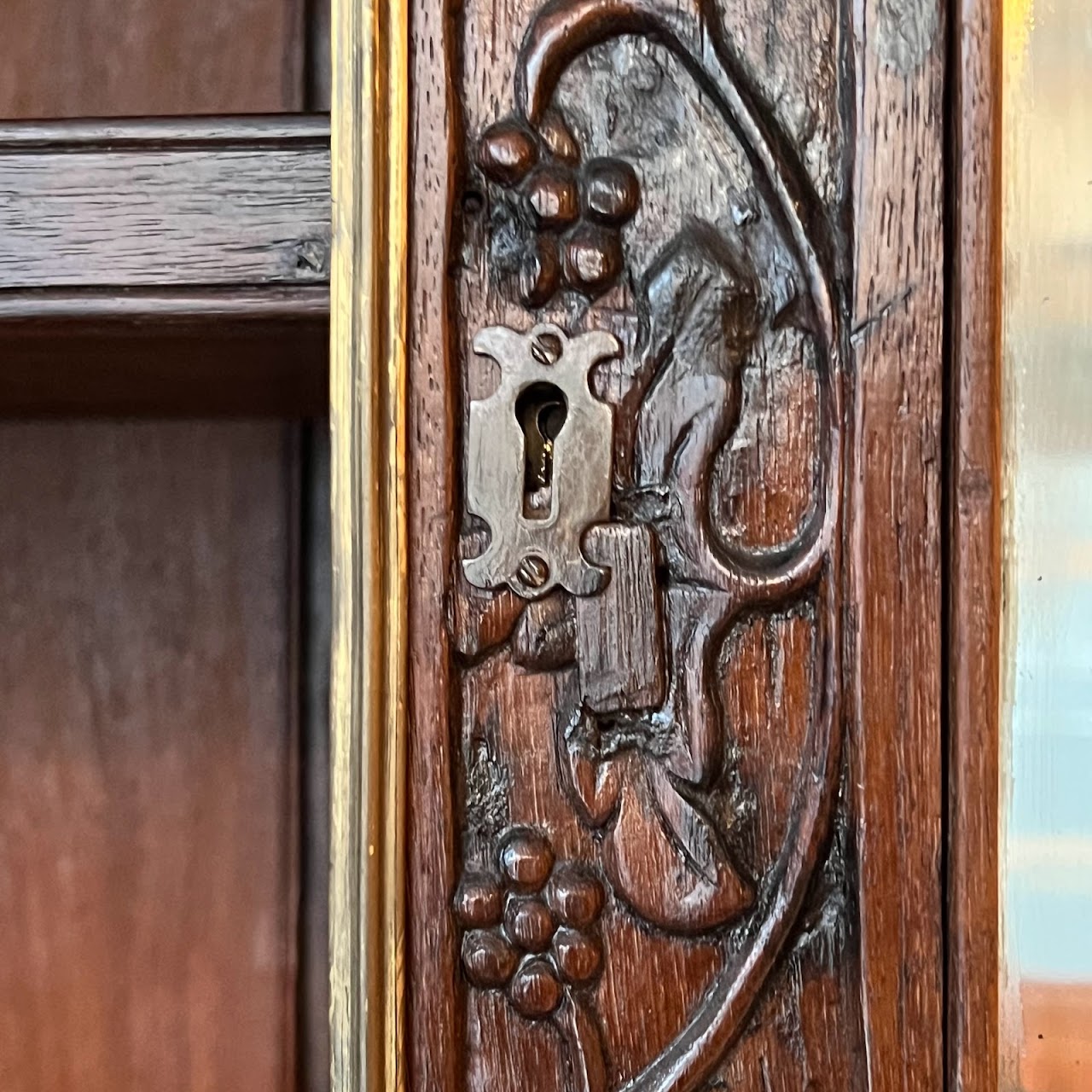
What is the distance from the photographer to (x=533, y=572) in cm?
39

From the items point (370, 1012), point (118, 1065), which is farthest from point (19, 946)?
point (370, 1012)

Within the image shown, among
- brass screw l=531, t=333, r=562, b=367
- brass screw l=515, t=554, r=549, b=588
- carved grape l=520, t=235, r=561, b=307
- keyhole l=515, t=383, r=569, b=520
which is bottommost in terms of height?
brass screw l=515, t=554, r=549, b=588

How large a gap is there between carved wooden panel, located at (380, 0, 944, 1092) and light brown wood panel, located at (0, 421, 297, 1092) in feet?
0.83

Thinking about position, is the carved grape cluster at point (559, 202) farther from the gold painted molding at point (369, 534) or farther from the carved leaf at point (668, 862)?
the carved leaf at point (668, 862)

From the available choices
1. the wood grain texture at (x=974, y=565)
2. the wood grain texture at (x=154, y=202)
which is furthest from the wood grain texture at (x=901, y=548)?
the wood grain texture at (x=154, y=202)

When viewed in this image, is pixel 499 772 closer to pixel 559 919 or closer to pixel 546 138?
pixel 559 919

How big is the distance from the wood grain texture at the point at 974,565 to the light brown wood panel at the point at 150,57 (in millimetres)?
389

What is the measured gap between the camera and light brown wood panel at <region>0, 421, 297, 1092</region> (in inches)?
24.0

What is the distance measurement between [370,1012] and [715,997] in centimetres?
13

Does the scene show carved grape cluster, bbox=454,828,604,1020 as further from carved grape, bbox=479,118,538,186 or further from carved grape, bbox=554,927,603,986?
carved grape, bbox=479,118,538,186

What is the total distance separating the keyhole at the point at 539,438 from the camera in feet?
1.29

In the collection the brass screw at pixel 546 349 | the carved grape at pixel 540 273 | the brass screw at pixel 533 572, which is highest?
the carved grape at pixel 540 273

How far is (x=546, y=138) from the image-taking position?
1.30 feet

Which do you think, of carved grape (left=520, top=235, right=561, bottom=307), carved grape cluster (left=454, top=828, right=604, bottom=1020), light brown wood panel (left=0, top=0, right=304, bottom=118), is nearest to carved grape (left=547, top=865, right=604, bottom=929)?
carved grape cluster (left=454, top=828, right=604, bottom=1020)
